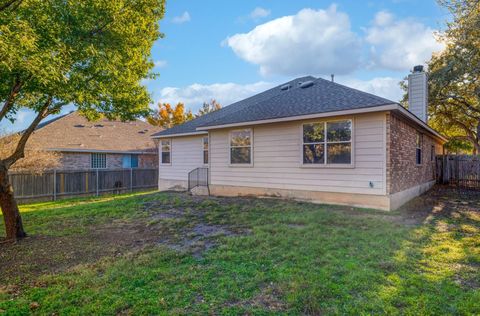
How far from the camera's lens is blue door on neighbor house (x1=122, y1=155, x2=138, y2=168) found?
1978cm

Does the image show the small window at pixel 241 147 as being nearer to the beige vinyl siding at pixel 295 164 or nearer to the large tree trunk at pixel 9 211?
the beige vinyl siding at pixel 295 164

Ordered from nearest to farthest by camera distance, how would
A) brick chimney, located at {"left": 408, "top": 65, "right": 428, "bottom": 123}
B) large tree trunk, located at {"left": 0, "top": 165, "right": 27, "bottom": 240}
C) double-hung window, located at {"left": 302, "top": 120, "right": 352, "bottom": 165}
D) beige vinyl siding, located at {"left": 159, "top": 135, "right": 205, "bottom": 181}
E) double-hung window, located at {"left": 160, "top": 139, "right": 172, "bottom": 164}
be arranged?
large tree trunk, located at {"left": 0, "top": 165, "right": 27, "bottom": 240}, double-hung window, located at {"left": 302, "top": 120, "right": 352, "bottom": 165}, brick chimney, located at {"left": 408, "top": 65, "right": 428, "bottom": 123}, beige vinyl siding, located at {"left": 159, "top": 135, "right": 205, "bottom": 181}, double-hung window, located at {"left": 160, "top": 139, "right": 172, "bottom": 164}

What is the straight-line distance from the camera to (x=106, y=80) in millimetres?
6484

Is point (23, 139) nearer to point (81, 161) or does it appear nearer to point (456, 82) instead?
point (81, 161)

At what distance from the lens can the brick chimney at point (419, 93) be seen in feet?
40.3

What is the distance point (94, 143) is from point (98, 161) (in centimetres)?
120

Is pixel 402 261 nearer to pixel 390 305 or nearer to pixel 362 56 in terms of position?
pixel 390 305

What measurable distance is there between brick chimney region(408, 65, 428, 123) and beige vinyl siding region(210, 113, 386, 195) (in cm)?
556

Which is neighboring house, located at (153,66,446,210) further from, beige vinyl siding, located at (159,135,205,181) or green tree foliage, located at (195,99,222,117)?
green tree foliage, located at (195,99,222,117)

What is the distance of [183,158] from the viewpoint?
51.3ft

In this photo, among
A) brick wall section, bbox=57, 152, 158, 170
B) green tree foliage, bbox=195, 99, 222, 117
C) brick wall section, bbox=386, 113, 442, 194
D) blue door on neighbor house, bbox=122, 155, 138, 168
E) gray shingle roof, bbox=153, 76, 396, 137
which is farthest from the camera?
green tree foliage, bbox=195, 99, 222, 117

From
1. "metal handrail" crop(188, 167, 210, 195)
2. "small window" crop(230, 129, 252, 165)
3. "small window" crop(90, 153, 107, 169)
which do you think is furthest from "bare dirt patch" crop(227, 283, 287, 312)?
"small window" crop(90, 153, 107, 169)

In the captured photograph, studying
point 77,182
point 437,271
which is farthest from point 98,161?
point 437,271

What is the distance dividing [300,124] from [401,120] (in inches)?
131
